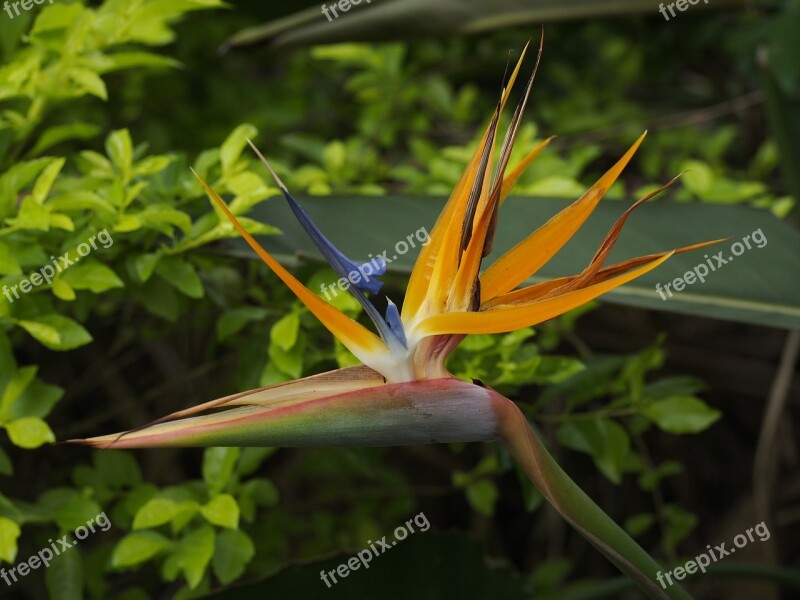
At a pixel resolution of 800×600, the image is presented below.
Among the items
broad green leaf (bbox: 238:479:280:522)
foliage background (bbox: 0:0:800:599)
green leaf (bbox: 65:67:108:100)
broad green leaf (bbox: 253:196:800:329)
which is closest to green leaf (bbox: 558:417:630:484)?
foliage background (bbox: 0:0:800:599)

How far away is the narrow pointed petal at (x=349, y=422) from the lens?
0.39 metres

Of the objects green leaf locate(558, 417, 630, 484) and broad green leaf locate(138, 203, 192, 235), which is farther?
green leaf locate(558, 417, 630, 484)

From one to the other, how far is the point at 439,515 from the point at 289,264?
2.64 feet

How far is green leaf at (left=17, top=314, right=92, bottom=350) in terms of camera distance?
60 cm

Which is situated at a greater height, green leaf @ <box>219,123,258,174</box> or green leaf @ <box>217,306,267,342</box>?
green leaf @ <box>219,123,258,174</box>

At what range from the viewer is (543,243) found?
449 millimetres

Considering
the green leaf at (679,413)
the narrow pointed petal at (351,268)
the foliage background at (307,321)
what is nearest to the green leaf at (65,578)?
Answer: the foliage background at (307,321)

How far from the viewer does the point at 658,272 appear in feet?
2.44

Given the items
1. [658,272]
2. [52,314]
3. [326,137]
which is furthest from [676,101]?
[52,314]

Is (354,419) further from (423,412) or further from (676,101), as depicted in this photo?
(676,101)

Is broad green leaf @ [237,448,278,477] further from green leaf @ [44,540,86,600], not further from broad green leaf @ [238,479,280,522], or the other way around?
green leaf @ [44,540,86,600]

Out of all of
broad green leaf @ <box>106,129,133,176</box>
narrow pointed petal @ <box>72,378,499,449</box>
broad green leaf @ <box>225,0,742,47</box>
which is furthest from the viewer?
broad green leaf @ <box>225,0,742,47</box>

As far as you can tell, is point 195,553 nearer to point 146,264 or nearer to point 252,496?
point 252,496

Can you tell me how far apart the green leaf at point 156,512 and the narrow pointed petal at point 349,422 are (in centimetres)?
25
